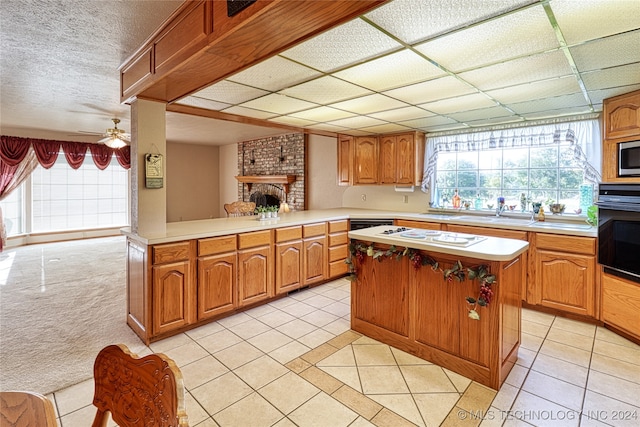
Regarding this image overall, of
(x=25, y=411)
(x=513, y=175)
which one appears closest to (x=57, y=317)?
(x=25, y=411)

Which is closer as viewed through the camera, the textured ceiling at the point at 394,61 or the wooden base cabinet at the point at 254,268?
the textured ceiling at the point at 394,61

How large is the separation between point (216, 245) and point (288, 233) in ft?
3.10

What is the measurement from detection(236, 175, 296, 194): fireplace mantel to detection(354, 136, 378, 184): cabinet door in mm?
1721

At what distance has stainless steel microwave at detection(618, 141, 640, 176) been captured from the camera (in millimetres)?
2811

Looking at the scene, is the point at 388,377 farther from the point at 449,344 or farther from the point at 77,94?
the point at 77,94

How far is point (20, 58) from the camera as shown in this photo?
2.63m

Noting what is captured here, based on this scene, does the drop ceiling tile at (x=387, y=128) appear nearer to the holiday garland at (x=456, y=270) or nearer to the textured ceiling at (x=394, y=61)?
the textured ceiling at (x=394, y=61)

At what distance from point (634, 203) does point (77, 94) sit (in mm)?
5651

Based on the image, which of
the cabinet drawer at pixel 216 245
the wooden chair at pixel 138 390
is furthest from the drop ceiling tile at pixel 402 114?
the wooden chair at pixel 138 390

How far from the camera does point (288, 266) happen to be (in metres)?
3.86

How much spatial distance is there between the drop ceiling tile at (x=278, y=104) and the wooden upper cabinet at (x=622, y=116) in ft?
9.11

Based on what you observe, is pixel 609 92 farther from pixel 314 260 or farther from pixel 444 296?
pixel 314 260

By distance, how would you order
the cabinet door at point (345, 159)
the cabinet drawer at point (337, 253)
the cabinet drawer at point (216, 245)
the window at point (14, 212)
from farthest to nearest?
the window at point (14, 212) → the cabinet door at point (345, 159) → the cabinet drawer at point (337, 253) → the cabinet drawer at point (216, 245)

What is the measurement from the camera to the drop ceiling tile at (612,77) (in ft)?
7.53
